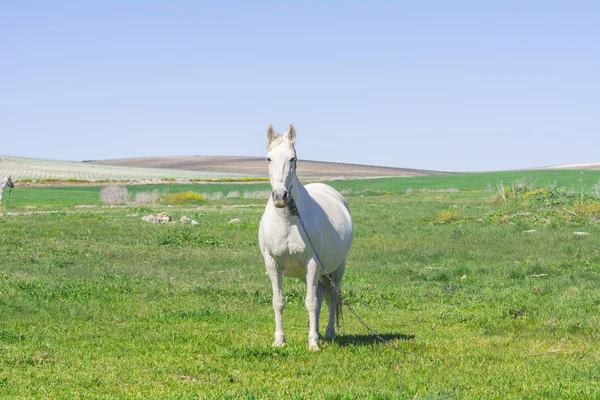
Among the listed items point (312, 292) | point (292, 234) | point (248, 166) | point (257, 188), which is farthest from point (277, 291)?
point (248, 166)

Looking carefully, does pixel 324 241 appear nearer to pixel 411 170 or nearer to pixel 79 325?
pixel 79 325

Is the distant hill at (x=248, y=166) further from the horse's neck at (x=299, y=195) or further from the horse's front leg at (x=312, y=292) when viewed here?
the horse's front leg at (x=312, y=292)

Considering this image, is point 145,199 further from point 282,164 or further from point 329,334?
point 282,164

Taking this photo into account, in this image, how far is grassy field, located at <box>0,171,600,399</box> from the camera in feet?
27.5

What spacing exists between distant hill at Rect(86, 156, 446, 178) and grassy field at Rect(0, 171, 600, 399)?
109251 millimetres

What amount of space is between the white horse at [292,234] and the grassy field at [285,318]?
648 mm

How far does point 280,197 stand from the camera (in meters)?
9.17

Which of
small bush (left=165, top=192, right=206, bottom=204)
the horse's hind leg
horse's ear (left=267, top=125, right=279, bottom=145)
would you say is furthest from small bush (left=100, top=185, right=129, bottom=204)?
horse's ear (left=267, top=125, right=279, bottom=145)

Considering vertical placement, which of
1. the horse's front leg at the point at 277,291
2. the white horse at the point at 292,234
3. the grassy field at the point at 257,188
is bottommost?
the grassy field at the point at 257,188

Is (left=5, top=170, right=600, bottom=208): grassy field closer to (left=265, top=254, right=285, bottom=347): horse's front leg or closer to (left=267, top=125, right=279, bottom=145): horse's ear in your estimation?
(left=265, top=254, right=285, bottom=347): horse's front leg

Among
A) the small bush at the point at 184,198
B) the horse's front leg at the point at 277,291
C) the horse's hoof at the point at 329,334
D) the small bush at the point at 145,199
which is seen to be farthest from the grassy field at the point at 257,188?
the horse's front leg at the point at 277,291

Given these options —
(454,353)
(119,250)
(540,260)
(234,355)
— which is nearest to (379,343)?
(454,353)

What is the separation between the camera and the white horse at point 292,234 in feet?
31.1

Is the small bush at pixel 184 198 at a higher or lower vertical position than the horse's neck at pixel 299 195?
lower
